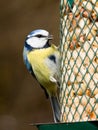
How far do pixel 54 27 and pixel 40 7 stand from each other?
0.34 meters

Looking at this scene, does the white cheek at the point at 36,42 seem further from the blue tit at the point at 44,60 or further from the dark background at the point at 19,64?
the dark background at the point at 19,64

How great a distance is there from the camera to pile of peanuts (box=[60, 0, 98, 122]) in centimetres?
368

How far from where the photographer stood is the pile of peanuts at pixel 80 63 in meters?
3.68

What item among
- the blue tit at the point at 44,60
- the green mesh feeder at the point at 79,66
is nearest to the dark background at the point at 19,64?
the blue tit at the point at 44,60

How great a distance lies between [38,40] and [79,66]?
1.29 ft

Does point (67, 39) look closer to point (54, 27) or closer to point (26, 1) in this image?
point (54, 27)

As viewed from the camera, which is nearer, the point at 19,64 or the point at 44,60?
the point at 44,60

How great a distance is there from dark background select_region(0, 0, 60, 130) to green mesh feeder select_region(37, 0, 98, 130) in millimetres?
3517

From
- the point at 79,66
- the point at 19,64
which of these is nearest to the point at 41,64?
the point at 79,66

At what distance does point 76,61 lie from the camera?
379cm

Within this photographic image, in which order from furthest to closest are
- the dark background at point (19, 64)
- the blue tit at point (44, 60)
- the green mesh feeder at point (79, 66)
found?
the dark background at point (19, 64), the blue tit at point (44, 60), the green mesh feeder at point (79, 66)

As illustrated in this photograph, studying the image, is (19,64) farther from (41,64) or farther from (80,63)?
(80,63)

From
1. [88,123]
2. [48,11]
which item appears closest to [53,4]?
[48,11]

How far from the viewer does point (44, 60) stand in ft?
13.4
